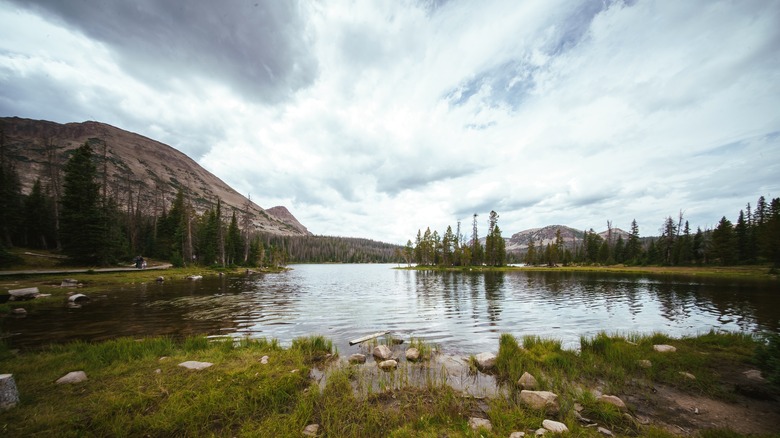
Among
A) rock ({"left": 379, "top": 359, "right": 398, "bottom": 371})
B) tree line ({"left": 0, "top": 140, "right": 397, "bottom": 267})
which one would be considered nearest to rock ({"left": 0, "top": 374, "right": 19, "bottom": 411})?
rock ({"left": 379, "top": 359, "right": 398, "bottom": 371})

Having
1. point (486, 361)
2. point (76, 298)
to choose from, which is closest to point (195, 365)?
point (486, 361)

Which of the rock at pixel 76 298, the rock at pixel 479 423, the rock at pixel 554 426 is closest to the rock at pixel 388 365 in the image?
the rock at pixel 479 423

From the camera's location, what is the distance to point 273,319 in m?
19.8

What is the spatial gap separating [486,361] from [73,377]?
13.3m

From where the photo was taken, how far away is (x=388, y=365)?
10.4m

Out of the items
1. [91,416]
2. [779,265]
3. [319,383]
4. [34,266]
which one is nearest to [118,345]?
[91,416]

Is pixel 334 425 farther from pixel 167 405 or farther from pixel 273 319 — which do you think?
pixel 273 319

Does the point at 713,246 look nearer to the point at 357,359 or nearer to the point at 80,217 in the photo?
the point at 357,359

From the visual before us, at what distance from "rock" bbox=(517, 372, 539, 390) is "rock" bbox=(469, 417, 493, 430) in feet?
9.28

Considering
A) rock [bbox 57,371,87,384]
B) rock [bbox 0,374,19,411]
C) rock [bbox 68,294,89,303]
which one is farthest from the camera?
rock [bbox 68,294,89,303]

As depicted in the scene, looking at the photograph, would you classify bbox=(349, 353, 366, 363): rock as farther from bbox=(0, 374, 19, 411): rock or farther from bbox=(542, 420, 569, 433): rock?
bbox=(0, 374, 19, 411): rock

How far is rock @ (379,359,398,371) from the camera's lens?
10304mm

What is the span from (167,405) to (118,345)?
6.98m

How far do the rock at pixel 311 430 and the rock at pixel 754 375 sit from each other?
44.4 feet
